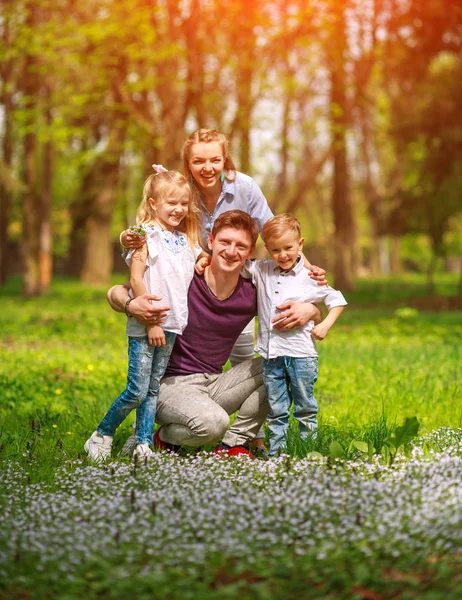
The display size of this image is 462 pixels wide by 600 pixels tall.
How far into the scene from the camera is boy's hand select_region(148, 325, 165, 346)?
4.98 meters

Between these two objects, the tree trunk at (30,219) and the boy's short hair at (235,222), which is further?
the tree trunk at (30,219)

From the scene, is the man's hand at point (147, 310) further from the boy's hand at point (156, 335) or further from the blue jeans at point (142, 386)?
the blue jeans at point (142, 386)

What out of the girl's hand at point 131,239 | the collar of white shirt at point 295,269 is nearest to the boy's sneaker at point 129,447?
the girl's hand at point 131,239

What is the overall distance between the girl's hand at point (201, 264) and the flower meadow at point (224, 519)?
4.53 feet

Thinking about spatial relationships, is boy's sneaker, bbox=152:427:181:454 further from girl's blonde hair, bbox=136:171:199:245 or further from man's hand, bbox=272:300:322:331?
girl's blonde hair, bbox=136:171:199:245

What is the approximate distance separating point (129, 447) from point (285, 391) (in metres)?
1.06

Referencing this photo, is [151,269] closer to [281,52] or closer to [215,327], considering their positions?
[215,327]

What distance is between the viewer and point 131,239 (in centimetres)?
493

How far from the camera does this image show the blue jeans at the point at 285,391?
16.8 ft

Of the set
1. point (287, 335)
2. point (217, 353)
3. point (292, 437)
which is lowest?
point (292, 437)

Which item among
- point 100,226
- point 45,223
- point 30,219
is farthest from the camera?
point 100,226

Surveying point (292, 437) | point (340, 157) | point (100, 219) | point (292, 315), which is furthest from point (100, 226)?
point (292, 437)

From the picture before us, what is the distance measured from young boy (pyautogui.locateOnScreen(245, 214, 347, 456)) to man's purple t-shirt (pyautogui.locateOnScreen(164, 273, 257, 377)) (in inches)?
5.7

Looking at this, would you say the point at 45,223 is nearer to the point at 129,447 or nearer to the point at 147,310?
the point at 129,447
